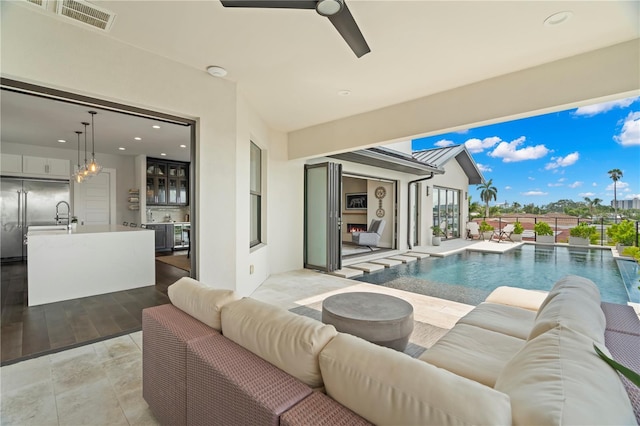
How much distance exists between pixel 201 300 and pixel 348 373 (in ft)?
3.18

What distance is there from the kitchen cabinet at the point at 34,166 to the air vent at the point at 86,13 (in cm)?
574

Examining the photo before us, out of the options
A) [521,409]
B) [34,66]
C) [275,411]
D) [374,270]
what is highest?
[34,66]

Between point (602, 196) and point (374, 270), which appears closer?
point (374, 270)

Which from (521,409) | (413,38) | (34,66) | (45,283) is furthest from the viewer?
(45,283)

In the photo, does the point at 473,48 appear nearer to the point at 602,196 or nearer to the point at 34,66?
the point at 34,66

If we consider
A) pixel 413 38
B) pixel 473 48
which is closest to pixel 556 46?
pixel 473 48

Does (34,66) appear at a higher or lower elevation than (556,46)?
lower

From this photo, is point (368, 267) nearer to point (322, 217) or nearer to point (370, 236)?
point (322, 217)

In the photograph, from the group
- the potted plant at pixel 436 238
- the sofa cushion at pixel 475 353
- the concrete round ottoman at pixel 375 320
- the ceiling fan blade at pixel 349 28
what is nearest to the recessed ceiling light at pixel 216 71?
the ceiling fan blade at pixel 349 28

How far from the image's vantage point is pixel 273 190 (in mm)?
5531

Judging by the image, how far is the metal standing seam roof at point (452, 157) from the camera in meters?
10.8

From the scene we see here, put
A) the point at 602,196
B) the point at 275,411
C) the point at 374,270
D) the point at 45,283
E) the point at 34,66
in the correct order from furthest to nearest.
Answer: the point at 602,196
the point at 374,270
the point at 45,283
the point at 34,66
the point at 275,411

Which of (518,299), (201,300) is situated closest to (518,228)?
(518,299)

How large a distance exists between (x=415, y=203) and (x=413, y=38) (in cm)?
777
